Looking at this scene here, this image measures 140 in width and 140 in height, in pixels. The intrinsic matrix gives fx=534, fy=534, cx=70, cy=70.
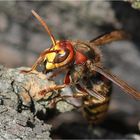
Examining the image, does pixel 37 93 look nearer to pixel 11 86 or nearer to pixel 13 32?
pixel 11 86

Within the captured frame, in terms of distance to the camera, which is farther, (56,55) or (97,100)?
(97,100)

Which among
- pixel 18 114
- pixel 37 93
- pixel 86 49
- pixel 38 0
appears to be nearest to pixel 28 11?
pixel 38 0

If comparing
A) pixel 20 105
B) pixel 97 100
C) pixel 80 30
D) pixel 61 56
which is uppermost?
pixel 61 56

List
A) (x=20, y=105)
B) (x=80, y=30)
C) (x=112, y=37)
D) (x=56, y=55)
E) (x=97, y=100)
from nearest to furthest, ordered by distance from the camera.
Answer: (x=20, y=105), (x=56, y=55), (x=97, y=100), (x=112, y=37), (x=80, y=30)

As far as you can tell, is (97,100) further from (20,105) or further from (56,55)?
(20,105)

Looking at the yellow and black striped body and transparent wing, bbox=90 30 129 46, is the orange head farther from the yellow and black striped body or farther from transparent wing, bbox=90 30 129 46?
transparent wing, bbox=90 30 129 46

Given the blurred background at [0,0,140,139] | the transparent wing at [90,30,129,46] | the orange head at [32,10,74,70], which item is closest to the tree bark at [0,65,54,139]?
the orange head at [32,10,74,70]

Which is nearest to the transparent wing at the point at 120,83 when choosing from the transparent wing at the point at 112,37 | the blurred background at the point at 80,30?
the transparent wing at the point at 112,37

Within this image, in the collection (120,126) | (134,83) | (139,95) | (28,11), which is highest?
(28,11)

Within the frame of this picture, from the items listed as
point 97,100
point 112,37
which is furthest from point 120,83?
point 112,37
